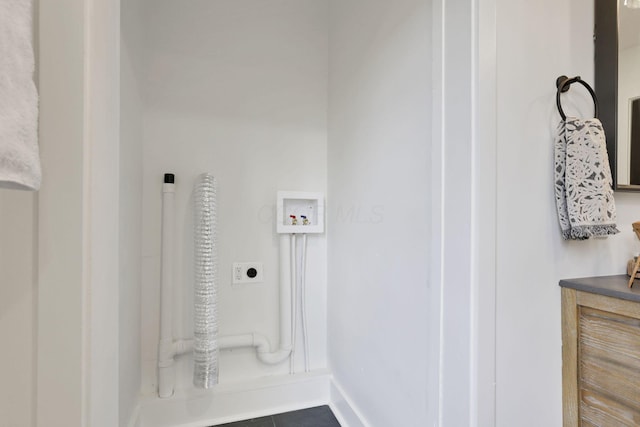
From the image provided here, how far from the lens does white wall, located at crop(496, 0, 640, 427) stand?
0.68m

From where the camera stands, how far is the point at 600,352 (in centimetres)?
70

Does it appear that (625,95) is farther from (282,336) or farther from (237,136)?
(282,336)

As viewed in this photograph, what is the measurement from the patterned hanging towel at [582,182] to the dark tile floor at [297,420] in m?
1.31

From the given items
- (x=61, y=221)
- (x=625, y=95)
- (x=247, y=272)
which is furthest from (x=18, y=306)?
(x=625, y=95)

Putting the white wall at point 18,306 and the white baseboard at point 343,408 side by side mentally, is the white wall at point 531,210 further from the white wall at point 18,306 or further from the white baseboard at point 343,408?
the white wall at point 18,306

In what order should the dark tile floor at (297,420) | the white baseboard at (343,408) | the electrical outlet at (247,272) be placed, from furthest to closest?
the electrical outlet at (247,272), the dark tile floor at (297,420), the white baseboard at (343,408)

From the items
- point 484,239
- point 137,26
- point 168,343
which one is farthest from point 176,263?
point 484,239

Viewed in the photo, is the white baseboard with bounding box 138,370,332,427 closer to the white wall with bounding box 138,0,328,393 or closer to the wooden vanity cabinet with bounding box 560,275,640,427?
the white wall with bounding box 138,0,328,393

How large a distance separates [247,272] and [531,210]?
4.12 ft

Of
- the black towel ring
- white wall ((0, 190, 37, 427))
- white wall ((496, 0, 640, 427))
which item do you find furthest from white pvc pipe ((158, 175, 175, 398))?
the black towel ring

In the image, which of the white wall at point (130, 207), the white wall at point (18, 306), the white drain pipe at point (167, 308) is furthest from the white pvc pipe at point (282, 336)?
the white wall at point (18, 306)

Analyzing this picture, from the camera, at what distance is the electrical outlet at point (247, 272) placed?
4.80ft

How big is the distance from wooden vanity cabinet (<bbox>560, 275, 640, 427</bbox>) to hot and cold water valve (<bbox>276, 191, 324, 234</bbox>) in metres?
1.08

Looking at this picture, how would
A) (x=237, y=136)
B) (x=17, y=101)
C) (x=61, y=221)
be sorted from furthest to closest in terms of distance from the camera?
(x=237, y=136) < (x=61, y=221) < (x=17, y=101)
